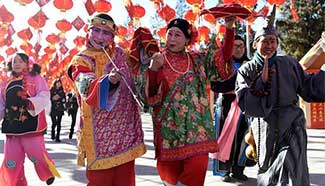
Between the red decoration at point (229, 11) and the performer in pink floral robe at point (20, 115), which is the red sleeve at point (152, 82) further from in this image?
the performer in pink floral robe at point (20, 115)

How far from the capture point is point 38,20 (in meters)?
8.32

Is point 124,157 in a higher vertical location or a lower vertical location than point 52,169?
higher

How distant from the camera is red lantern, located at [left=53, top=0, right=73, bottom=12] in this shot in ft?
22.0

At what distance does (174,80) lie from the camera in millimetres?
3340

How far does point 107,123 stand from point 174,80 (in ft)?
1.97

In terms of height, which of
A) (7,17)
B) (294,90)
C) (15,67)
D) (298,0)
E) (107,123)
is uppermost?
(298,0)

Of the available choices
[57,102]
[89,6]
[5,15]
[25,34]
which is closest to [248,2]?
[89,6]

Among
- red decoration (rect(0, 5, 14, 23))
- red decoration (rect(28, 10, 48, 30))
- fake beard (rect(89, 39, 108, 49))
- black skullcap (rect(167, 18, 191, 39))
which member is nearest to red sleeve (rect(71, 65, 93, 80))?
fake beard (rect(89, 39, 108, 49))

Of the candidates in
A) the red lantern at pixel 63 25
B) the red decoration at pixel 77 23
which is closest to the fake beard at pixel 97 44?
the red decoration at pixel 77 23

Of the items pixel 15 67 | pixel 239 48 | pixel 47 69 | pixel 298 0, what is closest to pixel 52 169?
pixel 15 67

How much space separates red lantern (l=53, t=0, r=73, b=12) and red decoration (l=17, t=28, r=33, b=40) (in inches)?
129

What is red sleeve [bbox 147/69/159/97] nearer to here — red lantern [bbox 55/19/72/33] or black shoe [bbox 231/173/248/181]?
black shoe [bbox 231/173/248/181]

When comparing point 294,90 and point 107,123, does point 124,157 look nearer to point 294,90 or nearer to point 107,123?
point 107,123

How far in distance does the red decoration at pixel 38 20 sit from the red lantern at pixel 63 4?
138 centimetres
